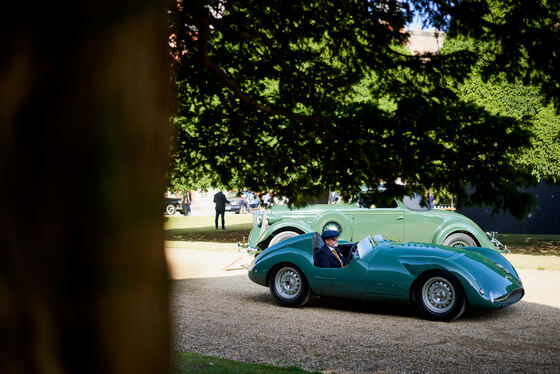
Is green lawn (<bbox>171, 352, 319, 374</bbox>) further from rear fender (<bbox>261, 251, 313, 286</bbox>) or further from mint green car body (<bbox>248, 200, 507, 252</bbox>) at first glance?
mint green car body (<bbox>248, 200, 507, 252</bbox>)

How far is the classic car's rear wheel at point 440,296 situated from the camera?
23.2 ft

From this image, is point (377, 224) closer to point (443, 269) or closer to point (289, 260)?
point (289, 260)

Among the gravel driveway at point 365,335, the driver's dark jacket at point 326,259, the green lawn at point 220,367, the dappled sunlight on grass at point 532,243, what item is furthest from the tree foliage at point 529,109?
the green lawn at point 220,367

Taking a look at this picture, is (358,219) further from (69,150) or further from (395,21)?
(69,150)

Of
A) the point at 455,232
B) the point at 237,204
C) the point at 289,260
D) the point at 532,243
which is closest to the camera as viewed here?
the point at 289,260

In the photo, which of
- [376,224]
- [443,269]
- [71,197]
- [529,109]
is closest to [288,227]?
[376,224]

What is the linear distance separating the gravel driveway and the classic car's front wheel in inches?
6.5

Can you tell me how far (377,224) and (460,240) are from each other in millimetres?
2030

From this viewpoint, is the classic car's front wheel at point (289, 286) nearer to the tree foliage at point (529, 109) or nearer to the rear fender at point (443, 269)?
the rear fender at point (443, 269)

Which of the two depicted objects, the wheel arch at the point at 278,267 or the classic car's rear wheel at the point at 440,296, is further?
the wheel arch at the point at 278,267

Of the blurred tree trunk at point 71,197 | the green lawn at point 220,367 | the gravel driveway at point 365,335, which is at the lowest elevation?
the gravel driveway at point 365,335

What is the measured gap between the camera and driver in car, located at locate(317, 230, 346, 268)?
26.0 feet

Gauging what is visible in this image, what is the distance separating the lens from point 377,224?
42.8 ft

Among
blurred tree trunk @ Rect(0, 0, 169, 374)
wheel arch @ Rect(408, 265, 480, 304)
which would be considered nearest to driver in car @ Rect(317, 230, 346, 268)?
wheel arch @ Rect(408, 265, 480, 304)
